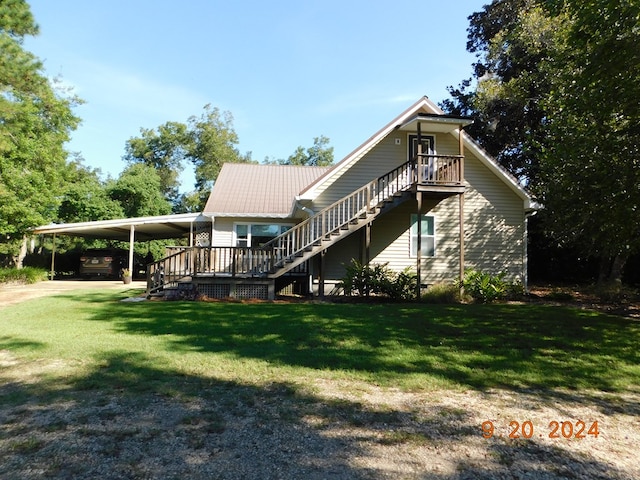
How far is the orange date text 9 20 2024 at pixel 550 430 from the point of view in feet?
11.8

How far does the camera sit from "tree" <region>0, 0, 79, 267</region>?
60.8 ft

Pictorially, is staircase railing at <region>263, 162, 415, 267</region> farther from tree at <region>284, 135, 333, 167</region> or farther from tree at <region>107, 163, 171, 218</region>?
tree at <region>284, 135, 333, 167</region>

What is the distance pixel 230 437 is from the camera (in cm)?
343

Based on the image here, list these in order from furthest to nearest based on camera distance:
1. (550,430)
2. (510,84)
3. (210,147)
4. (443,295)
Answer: (210,147) < (510,84) < (443,295) < (550,430)

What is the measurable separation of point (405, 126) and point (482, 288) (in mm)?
6161

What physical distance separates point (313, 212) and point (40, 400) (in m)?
11.5

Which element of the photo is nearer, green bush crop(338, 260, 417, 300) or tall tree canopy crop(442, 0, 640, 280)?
tall tree canopy crop(442, 0, 640, 280)

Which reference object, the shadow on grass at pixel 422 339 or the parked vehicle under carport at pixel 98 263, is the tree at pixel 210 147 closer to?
the parked vehicle under carport at pixel 98 263

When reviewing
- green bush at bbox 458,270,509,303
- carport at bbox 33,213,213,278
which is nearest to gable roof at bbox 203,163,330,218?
carport at bbox 33,213,213,278

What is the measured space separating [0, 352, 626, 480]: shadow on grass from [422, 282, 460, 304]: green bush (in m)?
9.13

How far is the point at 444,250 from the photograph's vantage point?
52.1 feet

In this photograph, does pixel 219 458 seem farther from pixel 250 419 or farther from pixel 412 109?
pixel 412 109

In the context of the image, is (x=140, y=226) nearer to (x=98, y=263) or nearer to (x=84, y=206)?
(x=98, y=263)

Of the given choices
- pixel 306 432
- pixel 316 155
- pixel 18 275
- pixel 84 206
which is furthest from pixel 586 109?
pixel 316 155
